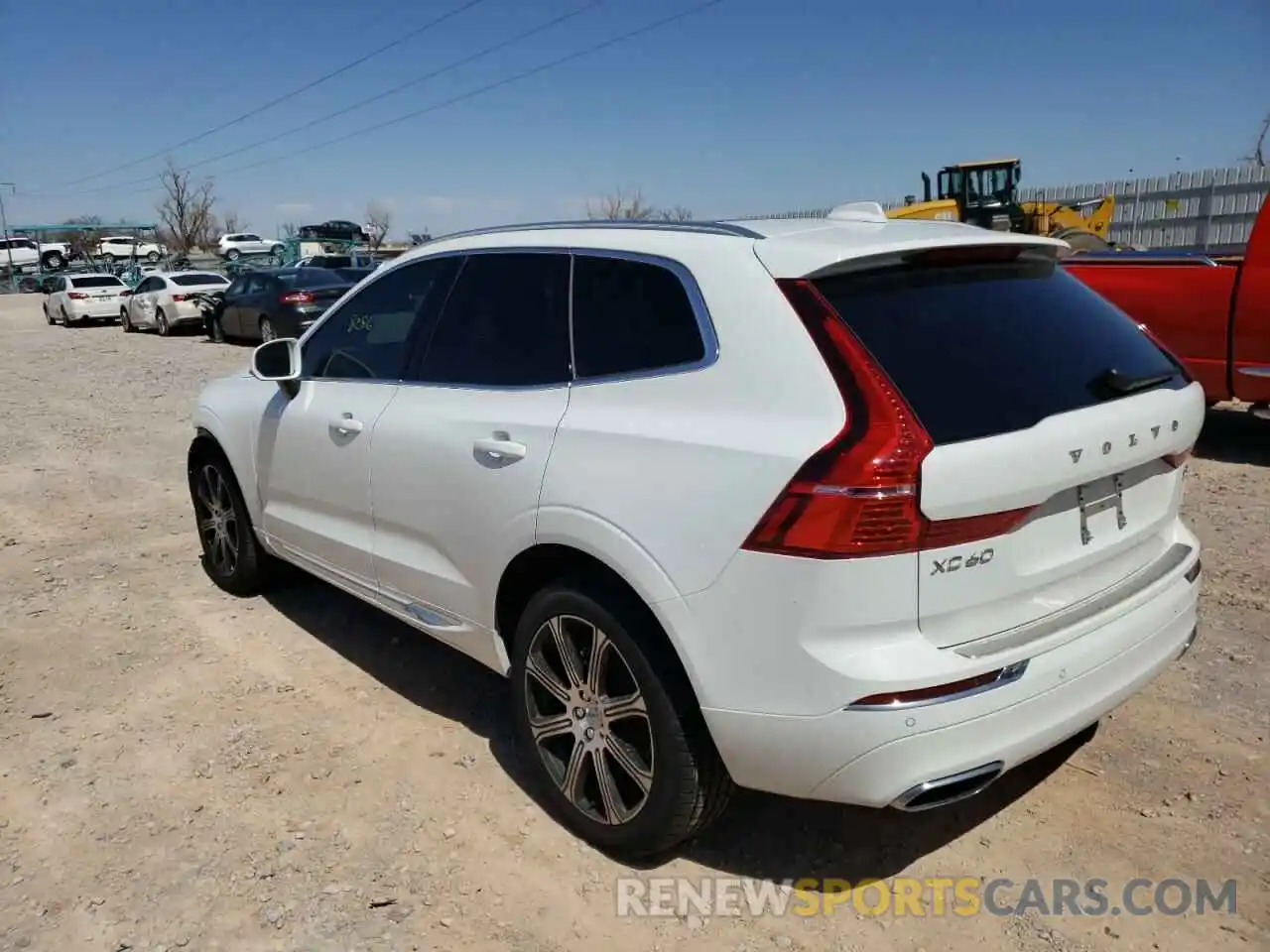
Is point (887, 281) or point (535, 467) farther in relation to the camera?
point (535, 467)

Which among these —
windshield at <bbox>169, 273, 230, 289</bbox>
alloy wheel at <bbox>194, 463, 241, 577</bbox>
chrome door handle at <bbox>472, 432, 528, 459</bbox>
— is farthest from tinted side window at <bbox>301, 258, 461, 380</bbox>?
windshield at <bbox>169, 273, 230, 289</bbox>

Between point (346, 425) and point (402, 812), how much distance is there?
1.51m

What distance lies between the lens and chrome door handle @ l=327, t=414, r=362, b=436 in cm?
394

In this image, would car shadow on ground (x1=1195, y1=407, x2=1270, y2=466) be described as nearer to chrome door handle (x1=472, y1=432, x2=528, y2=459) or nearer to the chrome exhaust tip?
the chrome exhaust tip

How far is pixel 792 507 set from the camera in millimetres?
2383

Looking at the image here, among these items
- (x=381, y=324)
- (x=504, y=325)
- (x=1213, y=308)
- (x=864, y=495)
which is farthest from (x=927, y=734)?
(x=1213, y=308)

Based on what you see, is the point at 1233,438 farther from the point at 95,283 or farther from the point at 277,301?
the point at 95,283

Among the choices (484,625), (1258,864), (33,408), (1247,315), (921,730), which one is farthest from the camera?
(33,408)

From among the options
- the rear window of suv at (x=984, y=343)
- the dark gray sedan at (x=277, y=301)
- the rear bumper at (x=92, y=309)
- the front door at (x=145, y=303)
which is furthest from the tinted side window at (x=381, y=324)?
the rear bumper at (x=92, y=309)

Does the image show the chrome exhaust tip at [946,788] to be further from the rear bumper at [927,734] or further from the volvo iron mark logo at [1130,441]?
the volvo iron mark logo at [1130,441]

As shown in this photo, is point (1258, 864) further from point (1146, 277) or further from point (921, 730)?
point (1146, 277)

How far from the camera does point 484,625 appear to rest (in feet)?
11.1

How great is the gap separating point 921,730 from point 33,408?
520 inches

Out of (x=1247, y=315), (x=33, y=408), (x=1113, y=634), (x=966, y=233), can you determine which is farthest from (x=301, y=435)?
(x=33, y=408)
